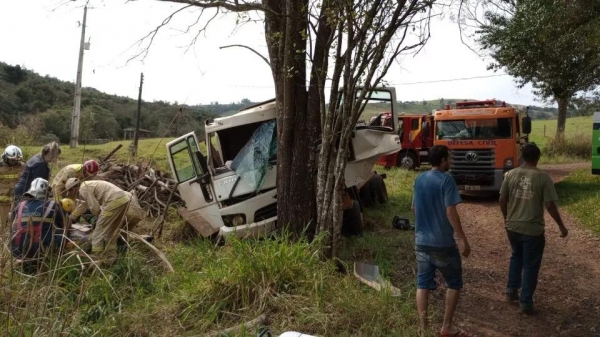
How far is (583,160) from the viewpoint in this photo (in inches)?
1066

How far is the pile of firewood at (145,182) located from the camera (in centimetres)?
1125

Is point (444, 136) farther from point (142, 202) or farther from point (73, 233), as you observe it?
point (73, 233)

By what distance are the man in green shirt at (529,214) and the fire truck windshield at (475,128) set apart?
8259mm

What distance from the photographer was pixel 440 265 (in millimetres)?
4602

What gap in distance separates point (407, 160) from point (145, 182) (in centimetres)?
1171

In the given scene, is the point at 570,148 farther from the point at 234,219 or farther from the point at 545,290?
the point at 234,219

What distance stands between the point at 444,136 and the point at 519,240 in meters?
8.99

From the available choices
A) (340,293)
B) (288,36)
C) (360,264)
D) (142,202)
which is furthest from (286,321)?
(142,202)

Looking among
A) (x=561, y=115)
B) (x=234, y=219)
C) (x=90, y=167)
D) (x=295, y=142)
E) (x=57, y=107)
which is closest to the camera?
(x=90, y=167)

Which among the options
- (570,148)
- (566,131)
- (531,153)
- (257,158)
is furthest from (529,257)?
(566,131)

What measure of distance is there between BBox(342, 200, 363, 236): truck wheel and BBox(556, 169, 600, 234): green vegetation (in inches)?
176

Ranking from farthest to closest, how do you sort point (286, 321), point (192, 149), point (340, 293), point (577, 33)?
point (577, 33), point (192, 149), point (340, 293), point (286, 321)

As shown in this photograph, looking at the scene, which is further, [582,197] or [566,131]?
[566,131]

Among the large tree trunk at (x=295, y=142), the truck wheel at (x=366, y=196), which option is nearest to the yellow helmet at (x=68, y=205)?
the large tree trunk at (x=295, y=142)
